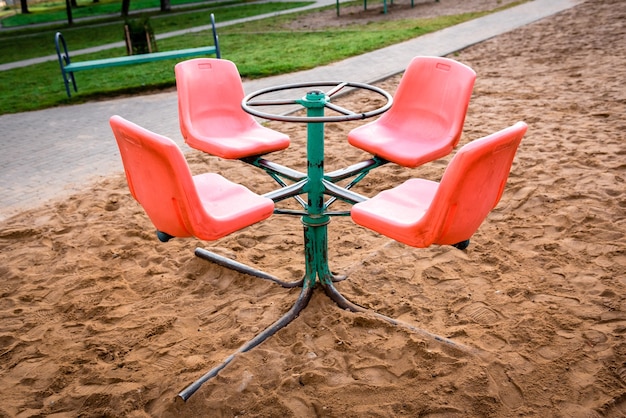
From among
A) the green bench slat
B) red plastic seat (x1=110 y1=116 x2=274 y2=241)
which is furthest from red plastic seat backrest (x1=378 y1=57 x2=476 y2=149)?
the green bench slat

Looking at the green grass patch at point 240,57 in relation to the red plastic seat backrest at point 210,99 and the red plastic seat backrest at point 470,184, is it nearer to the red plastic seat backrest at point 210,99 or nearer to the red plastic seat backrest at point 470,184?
the red plastic seat backrest at point 210,99

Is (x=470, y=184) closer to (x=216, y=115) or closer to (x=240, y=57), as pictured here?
(x=216, y=115)

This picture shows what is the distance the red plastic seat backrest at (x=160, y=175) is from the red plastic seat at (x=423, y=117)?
1.30 m

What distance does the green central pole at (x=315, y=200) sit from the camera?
2.72 m

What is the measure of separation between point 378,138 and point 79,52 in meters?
12.7

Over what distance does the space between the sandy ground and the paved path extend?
41 centimetres

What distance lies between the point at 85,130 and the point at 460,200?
5668 mm

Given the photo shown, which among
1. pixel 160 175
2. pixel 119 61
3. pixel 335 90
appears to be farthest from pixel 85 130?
pixel 160 175

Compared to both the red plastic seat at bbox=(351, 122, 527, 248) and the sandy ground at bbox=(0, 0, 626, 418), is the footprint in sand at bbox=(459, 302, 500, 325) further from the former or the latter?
the red plastic seat at bbox=(351, 122, 527, 248)

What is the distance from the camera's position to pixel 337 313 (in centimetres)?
295

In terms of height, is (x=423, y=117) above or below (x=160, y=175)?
below

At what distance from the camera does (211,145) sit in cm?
308

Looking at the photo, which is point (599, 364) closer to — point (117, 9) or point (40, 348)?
point (40, 348)

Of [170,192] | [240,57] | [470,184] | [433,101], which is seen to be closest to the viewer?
[470,184]
